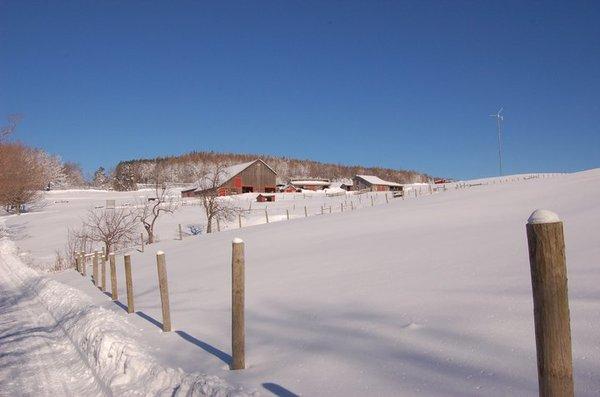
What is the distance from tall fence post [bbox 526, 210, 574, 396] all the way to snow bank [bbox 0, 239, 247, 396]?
2638 millimetres

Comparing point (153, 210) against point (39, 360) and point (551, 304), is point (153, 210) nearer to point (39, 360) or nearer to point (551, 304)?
point (39, 360)

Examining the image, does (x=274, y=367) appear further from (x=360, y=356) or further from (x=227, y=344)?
(x=227, y=344)

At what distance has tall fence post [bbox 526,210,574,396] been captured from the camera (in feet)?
7.36

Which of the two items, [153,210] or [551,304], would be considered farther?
[153,210]

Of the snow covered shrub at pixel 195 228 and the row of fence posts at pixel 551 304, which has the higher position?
the row of fence posts at pixel 551 304

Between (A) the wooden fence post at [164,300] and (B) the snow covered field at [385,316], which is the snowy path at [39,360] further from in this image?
(A) the wooden fence post at [164,300]

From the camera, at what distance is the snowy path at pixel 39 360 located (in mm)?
5180

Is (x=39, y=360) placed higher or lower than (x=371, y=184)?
lower

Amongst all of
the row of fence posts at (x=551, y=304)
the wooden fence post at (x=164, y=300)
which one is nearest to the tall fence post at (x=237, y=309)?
the wooden fence post at (x=164, y=300)

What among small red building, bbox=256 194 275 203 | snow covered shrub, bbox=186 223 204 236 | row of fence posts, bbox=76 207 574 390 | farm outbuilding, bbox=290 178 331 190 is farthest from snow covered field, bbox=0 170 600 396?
farm outbuilding, bbox=290 178 331 190

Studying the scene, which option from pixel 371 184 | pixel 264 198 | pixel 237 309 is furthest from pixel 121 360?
pixel 371 184

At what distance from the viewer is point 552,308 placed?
7.47 feet

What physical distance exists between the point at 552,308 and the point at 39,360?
6.55 meters

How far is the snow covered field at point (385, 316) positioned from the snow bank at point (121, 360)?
0.23m
